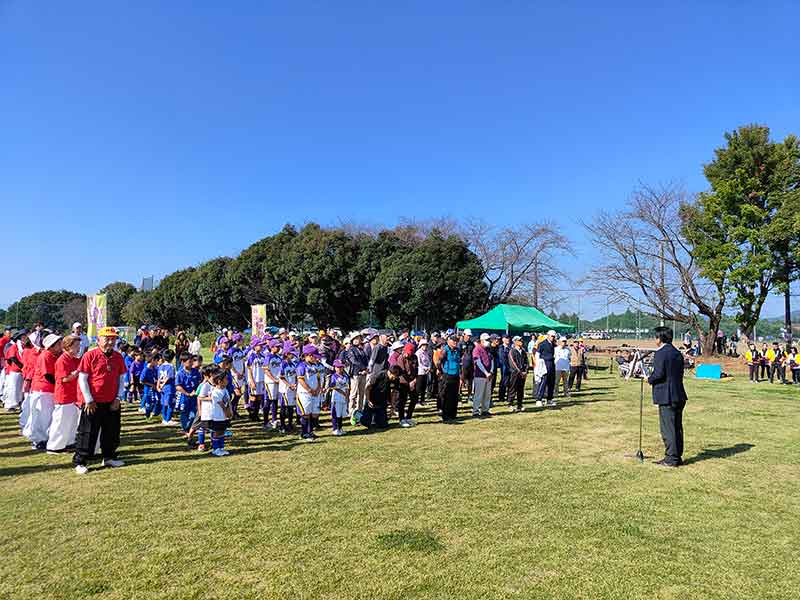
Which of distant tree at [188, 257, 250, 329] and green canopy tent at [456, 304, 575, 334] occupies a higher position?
distant tree at [188, 257, 250, 329]

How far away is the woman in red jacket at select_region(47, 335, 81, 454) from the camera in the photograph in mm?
7605

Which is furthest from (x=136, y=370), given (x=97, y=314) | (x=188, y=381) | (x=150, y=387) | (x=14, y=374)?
(x=97, y=314)

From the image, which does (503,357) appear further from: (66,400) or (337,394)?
(66,400)

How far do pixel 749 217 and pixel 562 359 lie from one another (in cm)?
1956

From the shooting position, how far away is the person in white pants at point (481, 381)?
12.3 m

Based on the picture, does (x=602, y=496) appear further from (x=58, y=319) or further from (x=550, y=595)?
(x=58, y=319)

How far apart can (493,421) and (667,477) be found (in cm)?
484

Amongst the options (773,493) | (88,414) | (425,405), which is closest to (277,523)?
(88,414)

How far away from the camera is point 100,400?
7.36 meters

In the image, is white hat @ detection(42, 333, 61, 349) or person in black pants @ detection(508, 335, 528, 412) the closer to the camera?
white hat @ detection(42, 333, 61, 349)

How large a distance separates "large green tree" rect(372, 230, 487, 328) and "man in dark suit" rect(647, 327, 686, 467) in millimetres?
23269

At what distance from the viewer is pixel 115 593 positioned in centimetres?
396

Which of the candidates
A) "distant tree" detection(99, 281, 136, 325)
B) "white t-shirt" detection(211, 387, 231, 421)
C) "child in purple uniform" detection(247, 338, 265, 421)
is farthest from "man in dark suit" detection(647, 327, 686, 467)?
"distant tree" detection(99, 281, 136, 325)

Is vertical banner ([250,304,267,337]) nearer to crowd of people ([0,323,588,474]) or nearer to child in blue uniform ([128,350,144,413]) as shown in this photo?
crowd of people ([0,323,588,474])
